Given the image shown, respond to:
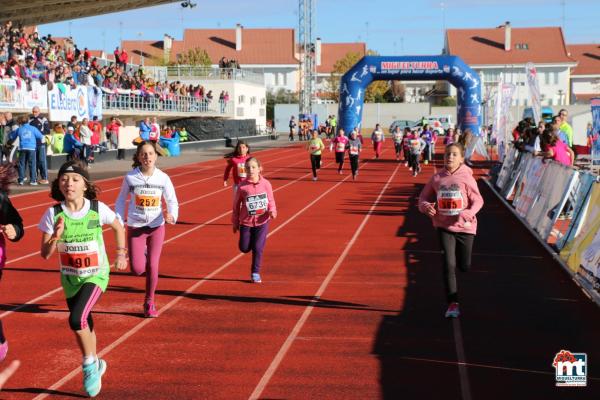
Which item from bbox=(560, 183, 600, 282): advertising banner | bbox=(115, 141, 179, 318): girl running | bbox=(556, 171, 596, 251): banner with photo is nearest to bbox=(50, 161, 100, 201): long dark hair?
bbox=(115, 141, 179, 318): girl running

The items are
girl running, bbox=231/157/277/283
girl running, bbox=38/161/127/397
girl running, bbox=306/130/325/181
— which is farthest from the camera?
girl running, bbox=306/130/325/181

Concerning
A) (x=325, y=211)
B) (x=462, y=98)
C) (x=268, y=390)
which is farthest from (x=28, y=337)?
(x=462, y=98)

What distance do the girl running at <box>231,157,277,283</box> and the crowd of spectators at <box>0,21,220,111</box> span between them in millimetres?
20267

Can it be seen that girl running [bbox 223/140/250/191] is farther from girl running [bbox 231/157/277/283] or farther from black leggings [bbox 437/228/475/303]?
black leggings [bbox 437/228/475/303]

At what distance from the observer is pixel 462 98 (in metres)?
46.3

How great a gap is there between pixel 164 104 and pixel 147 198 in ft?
139

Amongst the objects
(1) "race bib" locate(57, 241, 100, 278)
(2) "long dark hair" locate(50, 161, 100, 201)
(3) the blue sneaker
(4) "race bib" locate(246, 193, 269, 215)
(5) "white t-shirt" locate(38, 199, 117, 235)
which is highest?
(2) "long dark hair" locate(50, 161, 100, 201)

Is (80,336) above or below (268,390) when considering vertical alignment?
above

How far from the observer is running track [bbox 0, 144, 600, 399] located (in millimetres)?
6625

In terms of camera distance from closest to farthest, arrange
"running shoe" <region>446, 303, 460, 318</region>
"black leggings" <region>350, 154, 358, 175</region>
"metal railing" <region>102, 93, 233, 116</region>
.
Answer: "running shoe" <region>446, 303, 460, 318</region>, "black leggings" <region>350, 154, 358, 175</region>, "metal railing" <region>102, 93, 233, 116</region>

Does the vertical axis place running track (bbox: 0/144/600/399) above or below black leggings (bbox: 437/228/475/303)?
below

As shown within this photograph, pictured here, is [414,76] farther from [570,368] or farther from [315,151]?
[570,368]

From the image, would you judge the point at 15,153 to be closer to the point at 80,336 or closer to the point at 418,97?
the point at 80,336

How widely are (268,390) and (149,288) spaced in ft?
8.88
